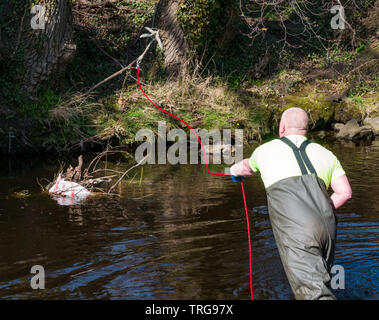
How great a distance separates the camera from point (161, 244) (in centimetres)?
715

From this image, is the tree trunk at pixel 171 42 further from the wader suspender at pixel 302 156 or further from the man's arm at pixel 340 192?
the man's arm at pixel 340 192

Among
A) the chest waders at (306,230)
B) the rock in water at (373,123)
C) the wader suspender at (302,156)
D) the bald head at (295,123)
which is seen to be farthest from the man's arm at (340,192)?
the rock in water at (373,123)

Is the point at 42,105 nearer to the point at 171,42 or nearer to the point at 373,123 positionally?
the point at 171,42

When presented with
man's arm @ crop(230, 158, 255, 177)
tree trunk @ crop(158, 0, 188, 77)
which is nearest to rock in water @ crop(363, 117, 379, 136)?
tree trunk @ crop(158, 0, 188, 77)

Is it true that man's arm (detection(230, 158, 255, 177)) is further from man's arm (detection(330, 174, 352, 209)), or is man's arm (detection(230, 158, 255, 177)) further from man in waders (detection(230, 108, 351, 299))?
man's arm (detection(330, 174, 352, 209))

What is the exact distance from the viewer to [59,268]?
6332 millimetres

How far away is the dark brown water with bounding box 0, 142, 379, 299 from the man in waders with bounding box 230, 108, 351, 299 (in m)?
1.18

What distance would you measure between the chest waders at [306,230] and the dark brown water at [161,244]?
1.17m

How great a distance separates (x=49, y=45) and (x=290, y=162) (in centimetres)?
Result: 1031

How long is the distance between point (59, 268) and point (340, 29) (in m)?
15.8

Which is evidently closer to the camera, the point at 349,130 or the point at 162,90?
the point at 162,90

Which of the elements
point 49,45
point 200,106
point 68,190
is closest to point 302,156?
point 68,190

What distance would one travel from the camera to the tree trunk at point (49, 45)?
1352 cm
